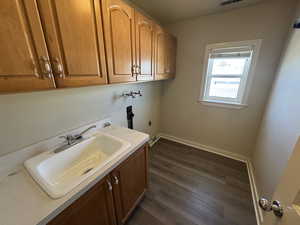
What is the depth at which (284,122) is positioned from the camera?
1.13 m

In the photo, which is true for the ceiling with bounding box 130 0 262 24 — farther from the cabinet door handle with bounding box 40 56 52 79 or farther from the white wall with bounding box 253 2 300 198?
the cabinet door handle with bounding box 40 56 52 79

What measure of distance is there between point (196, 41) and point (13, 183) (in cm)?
266

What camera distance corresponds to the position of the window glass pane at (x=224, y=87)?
202 centimetres

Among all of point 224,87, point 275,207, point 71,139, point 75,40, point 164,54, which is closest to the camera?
point 275,207

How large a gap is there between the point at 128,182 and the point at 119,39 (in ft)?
4.24

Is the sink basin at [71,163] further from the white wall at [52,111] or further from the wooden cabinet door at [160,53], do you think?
the wooden cabinet door at [160,53]

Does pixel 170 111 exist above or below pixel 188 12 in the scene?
below

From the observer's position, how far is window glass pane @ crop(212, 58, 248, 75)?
1900 millimetres

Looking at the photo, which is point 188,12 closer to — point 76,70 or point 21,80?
point 76,70

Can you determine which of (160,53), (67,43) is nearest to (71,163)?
(67,43)

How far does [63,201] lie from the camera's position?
2.08 ft

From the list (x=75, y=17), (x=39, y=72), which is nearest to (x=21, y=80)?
(x=39, y=72)

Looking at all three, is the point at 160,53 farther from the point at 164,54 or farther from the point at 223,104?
the point at 223,104

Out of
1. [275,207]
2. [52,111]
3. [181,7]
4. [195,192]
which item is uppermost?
[181,7]
